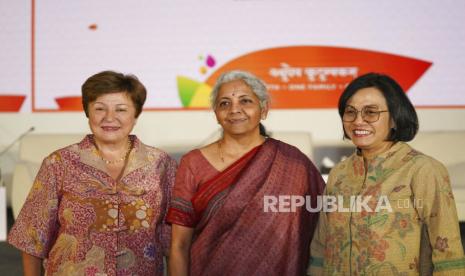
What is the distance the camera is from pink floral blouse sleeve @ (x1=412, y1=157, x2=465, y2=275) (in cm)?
160

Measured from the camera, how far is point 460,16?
5293mm

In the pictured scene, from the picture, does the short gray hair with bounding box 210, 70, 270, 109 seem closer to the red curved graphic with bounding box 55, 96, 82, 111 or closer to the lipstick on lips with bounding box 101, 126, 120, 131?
the lipstick on lips with bounding box 101, 126, 120, 131

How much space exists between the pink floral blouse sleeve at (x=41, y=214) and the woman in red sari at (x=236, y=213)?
40 centimetres

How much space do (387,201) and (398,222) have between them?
68 mm

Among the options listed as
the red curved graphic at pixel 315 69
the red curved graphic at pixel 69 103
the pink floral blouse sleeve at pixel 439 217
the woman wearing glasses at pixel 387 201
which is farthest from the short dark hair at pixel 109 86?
the red curved graphic at pixel 69 103

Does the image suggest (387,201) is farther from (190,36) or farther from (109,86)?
(190,36)

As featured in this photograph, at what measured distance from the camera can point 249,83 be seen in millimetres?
1986

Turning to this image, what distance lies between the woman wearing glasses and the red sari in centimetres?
14

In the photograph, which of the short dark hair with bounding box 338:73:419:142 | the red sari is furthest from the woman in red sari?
the short dark hair with bounding box 338:73:419:142

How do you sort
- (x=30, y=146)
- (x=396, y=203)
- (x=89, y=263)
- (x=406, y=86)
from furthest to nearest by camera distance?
1. (x=406, y=86)
2. (x=30, y=146)
3. (x=89, y=263)
4. (x=396, y=203)

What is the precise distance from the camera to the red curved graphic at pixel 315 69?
211 inches

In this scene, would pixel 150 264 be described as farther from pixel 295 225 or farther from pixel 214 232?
pixel 295 225

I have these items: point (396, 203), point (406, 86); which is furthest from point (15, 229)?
point (406, 86)

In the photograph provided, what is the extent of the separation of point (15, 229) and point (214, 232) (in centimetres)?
68
